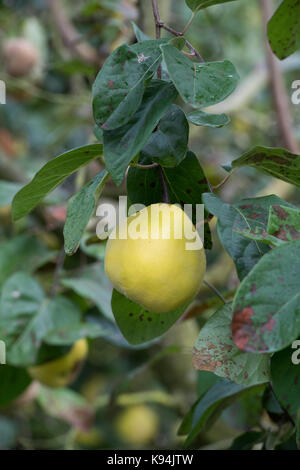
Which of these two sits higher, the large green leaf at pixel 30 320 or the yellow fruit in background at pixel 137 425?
the large green leaf at pixel 30 320

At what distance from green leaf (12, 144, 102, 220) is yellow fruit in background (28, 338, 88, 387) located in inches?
21.4

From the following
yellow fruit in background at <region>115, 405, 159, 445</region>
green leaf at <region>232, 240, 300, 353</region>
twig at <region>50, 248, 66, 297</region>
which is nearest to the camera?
green leaf at <region>232, 240, 300, 353</region>

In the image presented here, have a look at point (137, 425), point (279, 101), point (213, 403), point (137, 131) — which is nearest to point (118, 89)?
point (137, 131)

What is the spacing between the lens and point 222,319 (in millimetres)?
471

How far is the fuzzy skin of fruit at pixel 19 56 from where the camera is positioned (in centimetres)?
195

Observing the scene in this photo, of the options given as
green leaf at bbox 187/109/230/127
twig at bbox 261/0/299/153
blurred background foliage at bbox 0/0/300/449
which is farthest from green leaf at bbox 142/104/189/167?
twig at bbox 261/0/299/153

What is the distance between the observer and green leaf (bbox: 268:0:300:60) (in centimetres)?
49

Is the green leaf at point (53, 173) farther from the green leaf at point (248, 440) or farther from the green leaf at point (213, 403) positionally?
the green leaf at point (248, 440)

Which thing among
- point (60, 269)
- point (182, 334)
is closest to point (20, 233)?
point (60, 269)

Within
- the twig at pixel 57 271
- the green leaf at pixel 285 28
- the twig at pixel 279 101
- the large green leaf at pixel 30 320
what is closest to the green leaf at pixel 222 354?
the green leaf at pixel 285 28

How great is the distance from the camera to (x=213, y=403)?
0.61 m

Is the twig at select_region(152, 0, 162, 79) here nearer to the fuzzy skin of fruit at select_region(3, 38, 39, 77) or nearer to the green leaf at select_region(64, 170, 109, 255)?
the green leaf at select_region(64, 170, 109, 255)

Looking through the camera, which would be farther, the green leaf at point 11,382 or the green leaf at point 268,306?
the green leaf at point 11,382

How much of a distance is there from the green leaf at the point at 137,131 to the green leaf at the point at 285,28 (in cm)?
11
